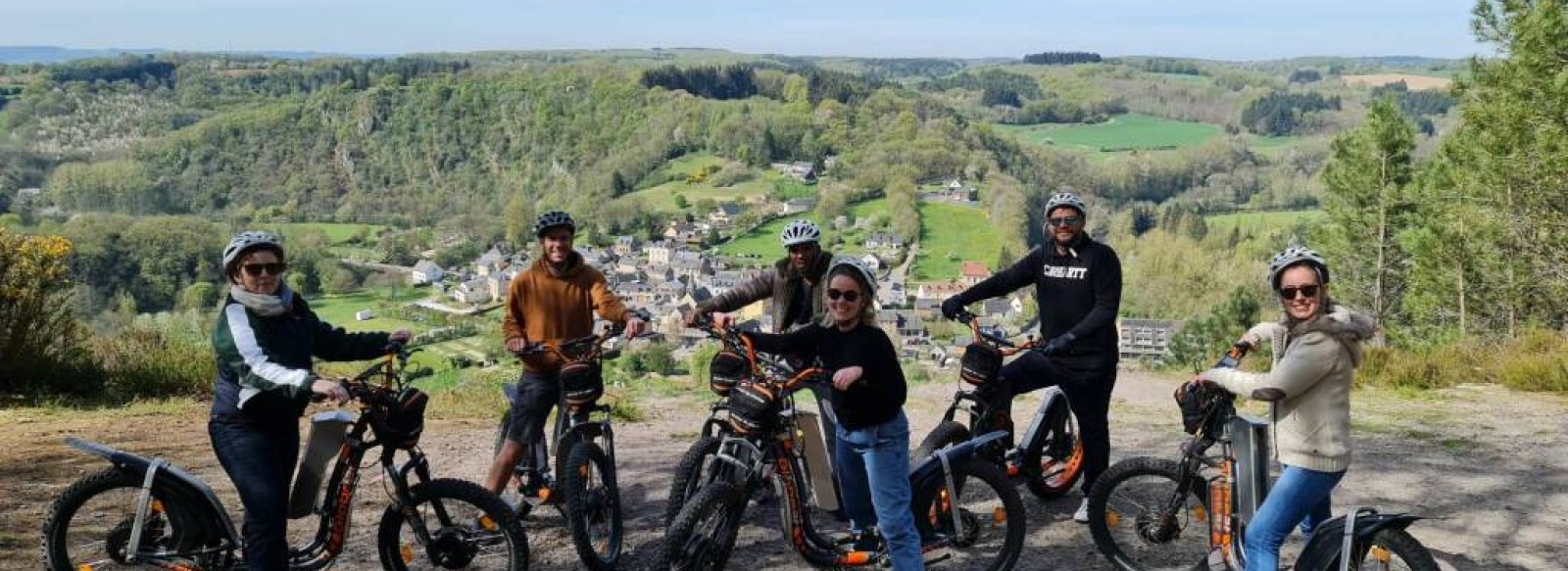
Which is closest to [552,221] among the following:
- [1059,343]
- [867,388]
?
[867,388]

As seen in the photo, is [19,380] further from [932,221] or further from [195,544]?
[932,221]

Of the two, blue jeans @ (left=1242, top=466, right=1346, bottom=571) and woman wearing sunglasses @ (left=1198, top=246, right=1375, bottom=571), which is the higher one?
woman wearing sunglasses @ (left=1198, top=246, right=1375, bottom=571)

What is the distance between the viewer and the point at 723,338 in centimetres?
500

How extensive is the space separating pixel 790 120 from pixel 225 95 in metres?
90.8

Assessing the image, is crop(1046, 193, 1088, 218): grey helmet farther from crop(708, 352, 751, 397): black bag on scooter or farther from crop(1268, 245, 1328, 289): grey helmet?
crop(708, 352, 751, 397): black bag on scooter

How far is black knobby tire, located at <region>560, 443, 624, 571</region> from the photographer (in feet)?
16.5

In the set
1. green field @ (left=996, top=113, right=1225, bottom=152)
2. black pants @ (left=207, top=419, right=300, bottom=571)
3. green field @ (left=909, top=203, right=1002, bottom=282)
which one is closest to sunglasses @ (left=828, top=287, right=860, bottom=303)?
black pants @ (left=207, top=419, right=300, bottom=571)

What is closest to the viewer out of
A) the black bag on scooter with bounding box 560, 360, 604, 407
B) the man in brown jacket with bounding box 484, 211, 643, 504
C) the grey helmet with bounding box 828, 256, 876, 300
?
the grey helmet with bounding box 828, 256, 876, 300

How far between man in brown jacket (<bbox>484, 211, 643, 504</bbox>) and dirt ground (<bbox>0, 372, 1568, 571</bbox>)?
0.61 m

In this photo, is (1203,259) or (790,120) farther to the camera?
(790,120)

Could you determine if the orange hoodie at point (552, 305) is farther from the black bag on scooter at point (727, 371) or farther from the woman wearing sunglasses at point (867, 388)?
the woman wearing sunglasses at point (867, 388)

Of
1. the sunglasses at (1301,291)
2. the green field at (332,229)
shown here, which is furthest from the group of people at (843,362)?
the green field at (332,229)

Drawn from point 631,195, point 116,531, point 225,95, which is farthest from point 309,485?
point 225,95

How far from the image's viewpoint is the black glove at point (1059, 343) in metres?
5.61
